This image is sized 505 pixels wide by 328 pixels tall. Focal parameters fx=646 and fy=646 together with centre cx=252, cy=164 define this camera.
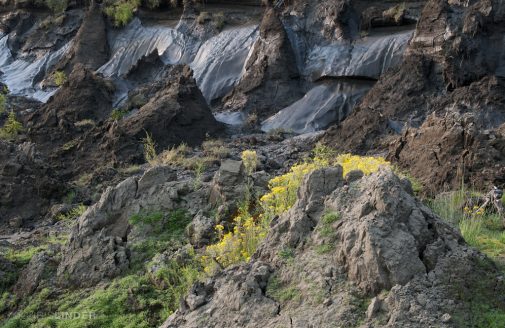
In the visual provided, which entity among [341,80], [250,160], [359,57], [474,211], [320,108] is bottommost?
[320,108]

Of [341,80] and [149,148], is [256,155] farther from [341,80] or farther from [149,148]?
[341,80]

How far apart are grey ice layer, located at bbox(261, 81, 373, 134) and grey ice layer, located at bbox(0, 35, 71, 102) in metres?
12.7

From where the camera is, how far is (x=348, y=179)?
593cm

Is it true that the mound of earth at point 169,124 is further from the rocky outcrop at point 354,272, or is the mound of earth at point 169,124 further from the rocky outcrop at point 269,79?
the rocky outcrop at point 354,272

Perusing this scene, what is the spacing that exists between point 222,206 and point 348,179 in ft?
8.39

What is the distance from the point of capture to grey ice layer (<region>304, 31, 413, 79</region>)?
21.3m

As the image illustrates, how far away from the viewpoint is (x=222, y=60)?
2552cm

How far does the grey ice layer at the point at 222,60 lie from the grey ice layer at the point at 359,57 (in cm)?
294

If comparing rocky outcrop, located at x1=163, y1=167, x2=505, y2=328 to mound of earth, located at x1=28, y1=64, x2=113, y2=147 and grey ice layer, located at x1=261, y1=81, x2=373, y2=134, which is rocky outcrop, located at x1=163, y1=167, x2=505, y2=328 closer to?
grey ice layer, located at x1=261, y1=81, x2=373, y2=134

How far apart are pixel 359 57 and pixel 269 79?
3277 mm

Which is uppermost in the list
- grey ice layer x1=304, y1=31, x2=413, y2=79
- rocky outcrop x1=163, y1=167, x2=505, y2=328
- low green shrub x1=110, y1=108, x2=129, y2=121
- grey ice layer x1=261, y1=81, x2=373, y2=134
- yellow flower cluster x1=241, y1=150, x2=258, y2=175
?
rocky outcrop x1=163, y1=167, x2=505, y2=328

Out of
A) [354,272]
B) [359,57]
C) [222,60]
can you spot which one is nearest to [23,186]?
[354,272]

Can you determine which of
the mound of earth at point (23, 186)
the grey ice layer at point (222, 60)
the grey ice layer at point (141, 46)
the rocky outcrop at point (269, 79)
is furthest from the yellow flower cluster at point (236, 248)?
the grey ice layer at point (141, 46)

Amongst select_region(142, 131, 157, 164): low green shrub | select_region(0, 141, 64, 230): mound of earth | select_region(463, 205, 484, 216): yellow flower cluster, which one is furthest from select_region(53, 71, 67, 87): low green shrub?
select_region(463, 205, 484, 216): yellow flower cluster
